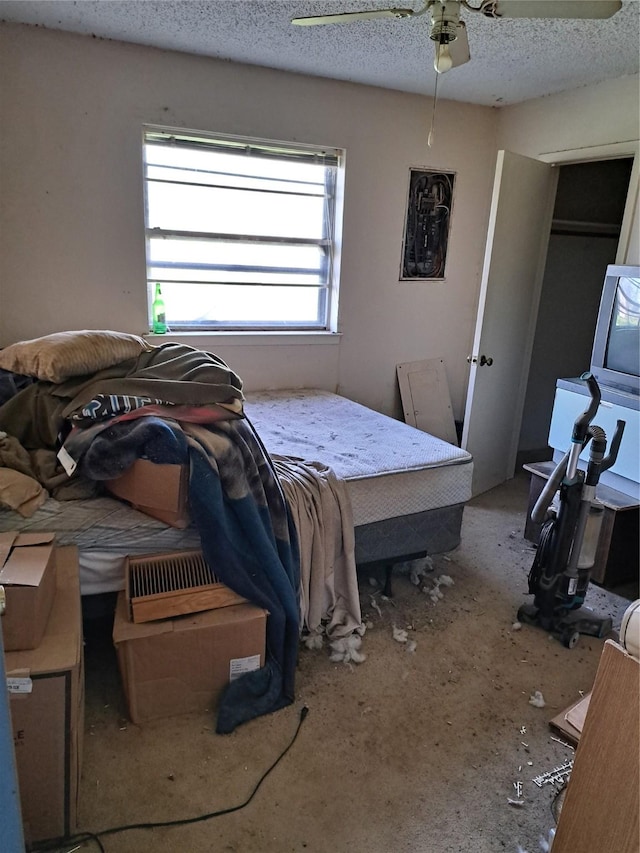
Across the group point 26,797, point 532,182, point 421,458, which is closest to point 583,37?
point 532,182

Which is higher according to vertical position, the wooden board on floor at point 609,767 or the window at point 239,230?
the window at point 239,230

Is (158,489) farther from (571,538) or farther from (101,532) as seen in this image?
(571,538)

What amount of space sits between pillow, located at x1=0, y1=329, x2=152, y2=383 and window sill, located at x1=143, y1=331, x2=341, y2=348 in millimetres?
1061

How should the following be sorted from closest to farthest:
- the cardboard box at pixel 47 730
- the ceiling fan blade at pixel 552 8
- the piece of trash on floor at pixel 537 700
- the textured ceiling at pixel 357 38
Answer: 1. the cardboard box at pixel 47 730
2. the ceiling fan blade at pixel 552 8
3. the piece of trash on floor at pixel 537 700
4. the textured ceiling at pixel 357 38

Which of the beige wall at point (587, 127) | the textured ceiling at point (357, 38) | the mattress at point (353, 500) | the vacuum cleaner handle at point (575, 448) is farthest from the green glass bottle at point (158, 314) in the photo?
the beige wall at point (587, 127)

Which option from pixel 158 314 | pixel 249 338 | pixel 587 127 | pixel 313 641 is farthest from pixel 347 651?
pixel 587 127

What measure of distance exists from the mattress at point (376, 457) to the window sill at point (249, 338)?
0.52 m

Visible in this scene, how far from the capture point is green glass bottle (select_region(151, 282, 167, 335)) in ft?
10.7

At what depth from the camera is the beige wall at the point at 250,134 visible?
2.82 metres

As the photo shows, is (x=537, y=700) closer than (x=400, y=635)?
Yes

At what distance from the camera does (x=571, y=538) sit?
89.6 inches

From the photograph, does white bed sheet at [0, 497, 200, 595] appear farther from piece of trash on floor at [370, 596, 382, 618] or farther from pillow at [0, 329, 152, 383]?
piece of trash on floor at [370, 596, 382, 618]

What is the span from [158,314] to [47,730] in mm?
2362

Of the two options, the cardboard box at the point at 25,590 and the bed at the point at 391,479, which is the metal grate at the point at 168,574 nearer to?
the cardboard box at the point at 25,590
